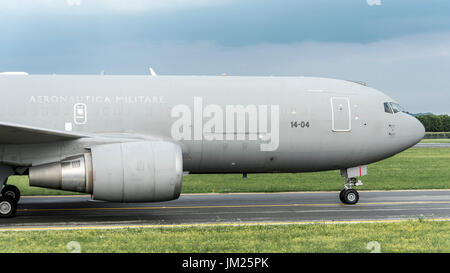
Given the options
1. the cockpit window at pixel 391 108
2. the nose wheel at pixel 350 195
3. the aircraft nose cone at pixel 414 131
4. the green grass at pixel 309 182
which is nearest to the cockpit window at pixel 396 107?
the cockpit window at pixel 391 108

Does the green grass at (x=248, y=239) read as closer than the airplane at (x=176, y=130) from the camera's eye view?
Yes

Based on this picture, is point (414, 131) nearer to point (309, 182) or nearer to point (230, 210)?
point (230, 210)

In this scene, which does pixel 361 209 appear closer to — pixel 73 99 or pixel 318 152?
pixel 318 152

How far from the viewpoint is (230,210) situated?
15328 mm

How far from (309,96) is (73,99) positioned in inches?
271

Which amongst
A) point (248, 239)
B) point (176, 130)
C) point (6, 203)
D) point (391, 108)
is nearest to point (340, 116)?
point (391, 108)

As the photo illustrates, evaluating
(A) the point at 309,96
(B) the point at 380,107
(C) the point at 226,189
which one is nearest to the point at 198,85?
(A) the point at 309,96

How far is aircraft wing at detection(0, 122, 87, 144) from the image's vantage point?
1251 centimetres

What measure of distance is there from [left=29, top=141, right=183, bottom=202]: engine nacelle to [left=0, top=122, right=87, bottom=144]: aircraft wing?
0.72m

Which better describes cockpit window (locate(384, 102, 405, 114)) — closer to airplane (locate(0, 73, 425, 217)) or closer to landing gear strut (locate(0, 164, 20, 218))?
airplane (locate(0, 73, 425, 217))

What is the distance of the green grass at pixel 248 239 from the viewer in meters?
9.66

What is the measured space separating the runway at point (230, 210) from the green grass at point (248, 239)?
1.54 m

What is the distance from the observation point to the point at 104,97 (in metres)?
14.3

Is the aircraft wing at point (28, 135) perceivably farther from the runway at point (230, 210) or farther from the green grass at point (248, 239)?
the green grass at point (248, 239)
